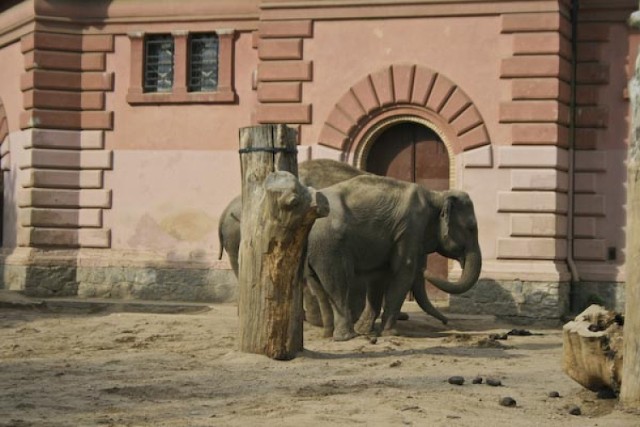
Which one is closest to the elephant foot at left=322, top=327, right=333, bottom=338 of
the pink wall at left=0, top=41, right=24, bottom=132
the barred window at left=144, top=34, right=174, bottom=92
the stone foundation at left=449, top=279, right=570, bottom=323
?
the stone foundation at left=449, top=279, right=570, bottom=323

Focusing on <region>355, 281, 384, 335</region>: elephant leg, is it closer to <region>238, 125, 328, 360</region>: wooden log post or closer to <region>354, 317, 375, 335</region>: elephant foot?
<region>354, 317, 375, 335</region>: elephant foot

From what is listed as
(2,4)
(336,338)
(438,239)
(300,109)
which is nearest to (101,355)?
(336,338)

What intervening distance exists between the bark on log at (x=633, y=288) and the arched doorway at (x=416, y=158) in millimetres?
9810

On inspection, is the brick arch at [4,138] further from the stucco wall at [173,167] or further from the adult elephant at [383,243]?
the adult elephant at [383,243]

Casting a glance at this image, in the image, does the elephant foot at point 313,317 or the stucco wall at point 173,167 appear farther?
the stucco wall at point 173,167

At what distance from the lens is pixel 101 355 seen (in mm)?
11359

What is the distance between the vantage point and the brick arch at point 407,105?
17.6m

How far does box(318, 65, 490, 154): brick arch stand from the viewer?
17.6 metres

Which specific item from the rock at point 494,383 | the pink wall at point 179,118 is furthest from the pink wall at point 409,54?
the rock at point 494,383

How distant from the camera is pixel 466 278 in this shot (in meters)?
14.2


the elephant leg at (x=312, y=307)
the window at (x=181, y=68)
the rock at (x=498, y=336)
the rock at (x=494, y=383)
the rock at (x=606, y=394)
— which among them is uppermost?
the window at (x=181, y=68)

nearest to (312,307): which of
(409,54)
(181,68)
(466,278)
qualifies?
(466,278)

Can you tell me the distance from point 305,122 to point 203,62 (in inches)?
91.5

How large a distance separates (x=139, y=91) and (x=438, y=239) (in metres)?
7.28
